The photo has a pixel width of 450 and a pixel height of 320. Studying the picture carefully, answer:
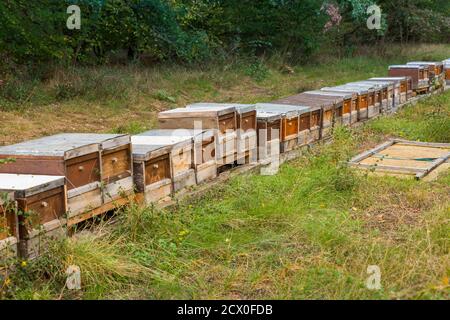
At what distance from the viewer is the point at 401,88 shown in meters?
13.4

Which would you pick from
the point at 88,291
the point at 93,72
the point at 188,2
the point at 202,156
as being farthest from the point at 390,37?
the point at 88,291

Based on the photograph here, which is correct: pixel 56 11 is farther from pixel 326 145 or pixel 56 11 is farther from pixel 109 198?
pixel 109 198

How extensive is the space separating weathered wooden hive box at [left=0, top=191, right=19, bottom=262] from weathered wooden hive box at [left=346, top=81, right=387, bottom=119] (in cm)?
797

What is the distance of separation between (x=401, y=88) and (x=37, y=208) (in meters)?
10.2

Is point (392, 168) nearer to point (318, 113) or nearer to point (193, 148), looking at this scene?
point (318, 113)

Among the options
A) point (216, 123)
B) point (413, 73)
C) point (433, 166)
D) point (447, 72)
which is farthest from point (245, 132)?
point (447, 72)

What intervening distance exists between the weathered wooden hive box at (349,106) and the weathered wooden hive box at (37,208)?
6343mm

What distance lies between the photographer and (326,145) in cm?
924

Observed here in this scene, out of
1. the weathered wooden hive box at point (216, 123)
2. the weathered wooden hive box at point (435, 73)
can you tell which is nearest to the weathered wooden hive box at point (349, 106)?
the weathered wooden hive box at point (216, 123)

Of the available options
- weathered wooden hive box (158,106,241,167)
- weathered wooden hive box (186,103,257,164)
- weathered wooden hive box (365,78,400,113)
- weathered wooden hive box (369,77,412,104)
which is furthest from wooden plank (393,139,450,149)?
weathered wooden hive box (158,106,241,167)

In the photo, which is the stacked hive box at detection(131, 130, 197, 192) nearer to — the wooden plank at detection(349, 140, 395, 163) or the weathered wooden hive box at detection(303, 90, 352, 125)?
the wooden plank at detection(349, 140, 395, 163)

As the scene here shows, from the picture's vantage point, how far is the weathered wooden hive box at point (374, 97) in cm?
1145

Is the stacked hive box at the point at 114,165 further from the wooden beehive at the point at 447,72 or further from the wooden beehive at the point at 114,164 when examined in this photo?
the wooden beehive at the point at 447,72
